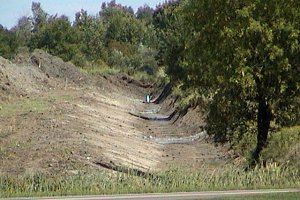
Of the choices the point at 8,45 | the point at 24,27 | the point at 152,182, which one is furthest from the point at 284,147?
the point at 24,27

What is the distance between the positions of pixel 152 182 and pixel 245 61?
578 cm

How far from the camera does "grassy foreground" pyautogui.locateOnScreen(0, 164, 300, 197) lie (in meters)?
21.6

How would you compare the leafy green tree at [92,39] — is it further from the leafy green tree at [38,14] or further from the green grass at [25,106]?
the green grass at [25,106]

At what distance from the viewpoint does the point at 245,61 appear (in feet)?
84.9

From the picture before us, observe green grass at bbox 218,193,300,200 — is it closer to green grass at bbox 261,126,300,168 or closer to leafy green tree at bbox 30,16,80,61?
green grass at bbox 261,126,300,168

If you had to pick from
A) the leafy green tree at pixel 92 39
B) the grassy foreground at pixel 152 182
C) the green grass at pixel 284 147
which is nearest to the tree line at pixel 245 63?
the green grass at pixel 284 147

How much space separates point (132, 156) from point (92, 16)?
141 m

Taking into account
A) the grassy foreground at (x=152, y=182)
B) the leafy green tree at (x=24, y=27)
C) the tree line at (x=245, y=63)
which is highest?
the leafy green tree at (x=24, y=27)

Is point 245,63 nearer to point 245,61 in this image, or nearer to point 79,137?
point 245,61

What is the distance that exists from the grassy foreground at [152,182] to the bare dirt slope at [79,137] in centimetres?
505

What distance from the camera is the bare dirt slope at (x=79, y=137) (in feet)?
106

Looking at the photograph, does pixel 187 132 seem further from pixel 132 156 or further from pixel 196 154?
pixel 132 156

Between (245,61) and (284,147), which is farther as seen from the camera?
(284,147)

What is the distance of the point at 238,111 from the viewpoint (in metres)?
27.9
